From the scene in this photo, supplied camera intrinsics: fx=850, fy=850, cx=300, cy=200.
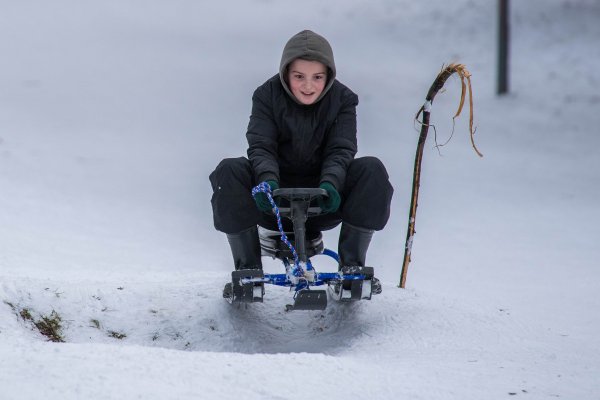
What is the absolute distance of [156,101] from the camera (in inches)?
512

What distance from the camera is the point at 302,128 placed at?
434cm

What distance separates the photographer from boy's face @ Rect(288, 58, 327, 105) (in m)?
4.20

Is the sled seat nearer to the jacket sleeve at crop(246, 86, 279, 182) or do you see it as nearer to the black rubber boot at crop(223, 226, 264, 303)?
the black rubber boot at crop(223, 226, 264, 303)

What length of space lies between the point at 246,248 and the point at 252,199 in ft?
0.84

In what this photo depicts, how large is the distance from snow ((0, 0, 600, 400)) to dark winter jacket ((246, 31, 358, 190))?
2.50 ft

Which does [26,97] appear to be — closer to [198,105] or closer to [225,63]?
[198,105]

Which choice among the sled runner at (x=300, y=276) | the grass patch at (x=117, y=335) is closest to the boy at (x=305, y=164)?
the sled runner at (x=300, y=276)

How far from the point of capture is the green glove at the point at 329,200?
13.1 ft

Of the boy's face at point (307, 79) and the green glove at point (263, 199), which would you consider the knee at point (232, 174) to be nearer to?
the green glove at point (263, 199)

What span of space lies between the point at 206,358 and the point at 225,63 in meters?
12.0

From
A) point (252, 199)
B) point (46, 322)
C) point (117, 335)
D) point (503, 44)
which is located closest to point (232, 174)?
point (252, 199)

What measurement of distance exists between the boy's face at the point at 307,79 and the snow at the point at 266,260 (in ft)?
3.61

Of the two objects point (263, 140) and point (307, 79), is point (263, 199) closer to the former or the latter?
point (263, 140)

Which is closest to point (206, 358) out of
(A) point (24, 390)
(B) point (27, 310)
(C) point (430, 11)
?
(A) point (24, 390)
